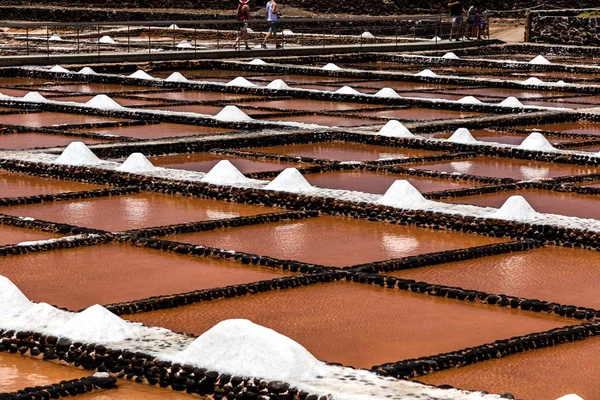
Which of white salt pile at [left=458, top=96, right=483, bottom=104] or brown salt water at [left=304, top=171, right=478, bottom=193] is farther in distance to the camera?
white salt pile at [left=458, top=96, right=483, bottom=104]

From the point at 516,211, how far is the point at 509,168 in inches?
78.9

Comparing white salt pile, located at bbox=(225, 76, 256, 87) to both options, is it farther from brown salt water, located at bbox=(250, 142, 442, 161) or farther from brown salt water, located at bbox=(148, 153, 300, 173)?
brown salt water, located at bbox=(148, 153, 300, 173)

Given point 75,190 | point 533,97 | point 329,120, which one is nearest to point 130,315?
point 75,190

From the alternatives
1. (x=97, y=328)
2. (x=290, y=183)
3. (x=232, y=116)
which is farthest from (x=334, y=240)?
(x=232, y=116)

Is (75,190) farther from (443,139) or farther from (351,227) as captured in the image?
(443,139)

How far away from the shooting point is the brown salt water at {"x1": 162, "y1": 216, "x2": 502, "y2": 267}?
5.09 metres

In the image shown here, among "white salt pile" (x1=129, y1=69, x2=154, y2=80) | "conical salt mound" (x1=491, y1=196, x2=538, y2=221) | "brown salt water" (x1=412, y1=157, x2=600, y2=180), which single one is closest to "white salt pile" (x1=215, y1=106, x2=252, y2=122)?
"brown salt water" (x1=412, y1=157, x2=600, y2=180)

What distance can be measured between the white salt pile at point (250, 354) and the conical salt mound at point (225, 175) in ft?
10.1

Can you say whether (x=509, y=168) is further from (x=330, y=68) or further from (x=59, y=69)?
(x=330, y=68)

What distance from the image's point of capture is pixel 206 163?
24.9 ft

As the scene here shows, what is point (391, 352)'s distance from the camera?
3.72m

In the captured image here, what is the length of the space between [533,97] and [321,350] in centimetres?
869

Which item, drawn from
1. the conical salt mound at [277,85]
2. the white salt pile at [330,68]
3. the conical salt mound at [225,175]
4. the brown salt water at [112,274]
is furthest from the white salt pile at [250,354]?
the white salt pile at [330,68]

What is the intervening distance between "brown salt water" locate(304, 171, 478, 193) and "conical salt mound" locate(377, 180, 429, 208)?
609 millimetres
